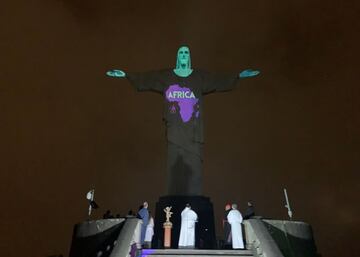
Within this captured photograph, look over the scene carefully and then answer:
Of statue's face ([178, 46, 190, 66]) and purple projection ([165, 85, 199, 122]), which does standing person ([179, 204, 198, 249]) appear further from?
statue's face ([178, 46, 190, 66])

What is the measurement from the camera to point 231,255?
1152cm

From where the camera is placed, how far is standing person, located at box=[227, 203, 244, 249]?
13.4m

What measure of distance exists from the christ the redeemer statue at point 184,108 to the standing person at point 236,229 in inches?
148

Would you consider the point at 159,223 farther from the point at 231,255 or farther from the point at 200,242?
the point at 231,255

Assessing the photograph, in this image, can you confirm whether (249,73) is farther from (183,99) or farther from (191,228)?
(191,228)

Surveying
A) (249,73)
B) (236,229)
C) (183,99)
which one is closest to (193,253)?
(236,229)

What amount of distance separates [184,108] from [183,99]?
50 centimetres

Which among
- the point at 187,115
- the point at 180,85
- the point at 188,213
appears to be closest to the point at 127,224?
the point at 188,213

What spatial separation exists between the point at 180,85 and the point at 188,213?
24.4 feet

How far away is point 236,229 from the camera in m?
13.6

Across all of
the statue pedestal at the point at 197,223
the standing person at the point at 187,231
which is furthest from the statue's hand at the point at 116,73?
the standing person at the point at 187,231

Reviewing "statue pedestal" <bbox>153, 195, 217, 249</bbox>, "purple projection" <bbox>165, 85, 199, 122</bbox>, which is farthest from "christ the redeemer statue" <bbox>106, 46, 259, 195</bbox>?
"statue pedestal" <bbox>153, 195, 217, 249</bbox>

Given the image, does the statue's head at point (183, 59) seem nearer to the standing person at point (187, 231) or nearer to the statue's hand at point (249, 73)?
the statue's hand at point (249, 73)

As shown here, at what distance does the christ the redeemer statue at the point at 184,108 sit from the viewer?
1759 cm
